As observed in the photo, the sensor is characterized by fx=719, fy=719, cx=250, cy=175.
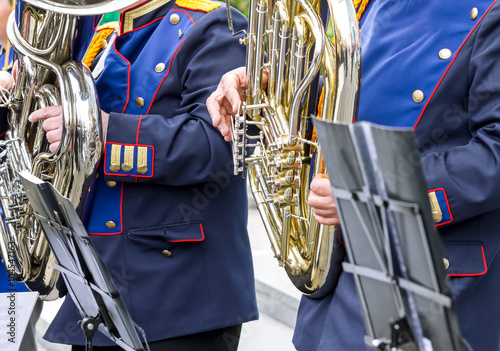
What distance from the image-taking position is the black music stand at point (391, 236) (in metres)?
0.90

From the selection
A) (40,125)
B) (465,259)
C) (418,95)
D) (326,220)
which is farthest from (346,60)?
(40,125)

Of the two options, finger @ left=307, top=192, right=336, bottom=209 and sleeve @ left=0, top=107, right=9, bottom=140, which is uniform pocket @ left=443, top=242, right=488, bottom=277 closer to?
finger @ left=307, top=192, right=336, bottom=209

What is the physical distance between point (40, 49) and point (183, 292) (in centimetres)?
74

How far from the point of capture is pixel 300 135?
5.25 ft

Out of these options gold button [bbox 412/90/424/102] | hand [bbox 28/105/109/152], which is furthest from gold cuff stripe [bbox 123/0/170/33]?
gold button [bbox 412/90/424/102]

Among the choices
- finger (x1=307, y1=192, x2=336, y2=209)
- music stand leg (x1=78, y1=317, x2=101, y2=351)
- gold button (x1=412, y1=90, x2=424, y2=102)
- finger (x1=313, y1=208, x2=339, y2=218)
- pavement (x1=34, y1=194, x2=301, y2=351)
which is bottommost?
pavement (x1=34, y1=194, x2=301, y2=351)

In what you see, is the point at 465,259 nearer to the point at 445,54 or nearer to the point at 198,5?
the point at 445,54

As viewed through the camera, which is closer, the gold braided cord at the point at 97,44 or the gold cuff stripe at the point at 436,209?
the gold cuff stripe at the point at 436,209

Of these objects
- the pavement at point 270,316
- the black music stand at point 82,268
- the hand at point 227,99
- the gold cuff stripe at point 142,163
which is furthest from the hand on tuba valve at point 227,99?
the pavement at point 270,316

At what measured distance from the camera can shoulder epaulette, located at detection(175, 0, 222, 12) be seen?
77.2 inches

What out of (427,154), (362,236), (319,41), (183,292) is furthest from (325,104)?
(183,292)

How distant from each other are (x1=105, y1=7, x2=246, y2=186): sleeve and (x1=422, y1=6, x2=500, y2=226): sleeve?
67 centimetres

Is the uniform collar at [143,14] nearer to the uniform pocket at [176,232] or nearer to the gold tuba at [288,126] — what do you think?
the gold tuba at [288,126]

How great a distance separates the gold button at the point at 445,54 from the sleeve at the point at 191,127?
25.1 inches
